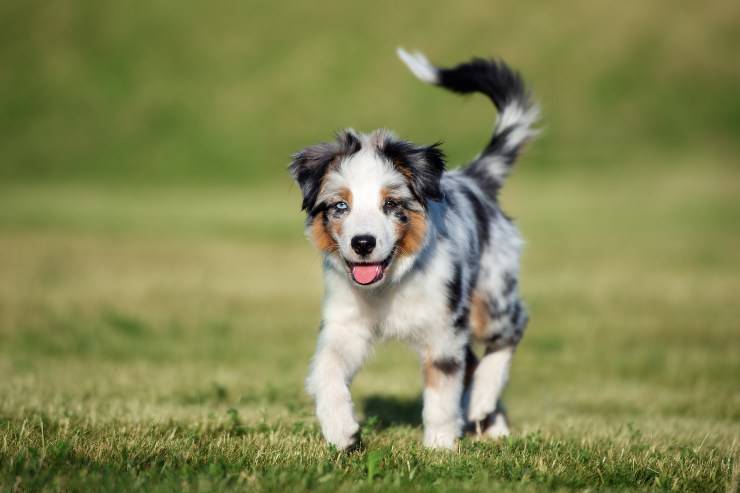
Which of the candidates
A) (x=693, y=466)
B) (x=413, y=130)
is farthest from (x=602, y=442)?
(x=413, y=130)

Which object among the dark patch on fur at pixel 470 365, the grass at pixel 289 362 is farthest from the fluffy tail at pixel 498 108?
the grass at pixel 289 362

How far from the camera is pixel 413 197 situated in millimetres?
5738

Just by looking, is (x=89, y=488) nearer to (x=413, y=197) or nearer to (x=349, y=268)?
(x=349, y=268)

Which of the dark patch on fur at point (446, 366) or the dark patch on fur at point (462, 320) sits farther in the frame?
the dark patch on fur at point (462, 320)

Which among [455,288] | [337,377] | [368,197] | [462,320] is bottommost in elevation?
[337,377]

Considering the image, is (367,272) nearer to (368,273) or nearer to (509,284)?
(368,273)

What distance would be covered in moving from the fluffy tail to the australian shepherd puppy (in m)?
1.02

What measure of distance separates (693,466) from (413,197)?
91.0 inches

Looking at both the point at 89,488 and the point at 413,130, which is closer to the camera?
the point at 89,488

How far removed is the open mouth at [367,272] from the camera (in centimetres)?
557

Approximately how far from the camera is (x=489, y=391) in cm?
696

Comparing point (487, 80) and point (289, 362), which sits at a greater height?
point (487, 80)

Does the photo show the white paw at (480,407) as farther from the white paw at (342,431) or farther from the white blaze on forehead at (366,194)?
the white blaze on forehead at (366,194)

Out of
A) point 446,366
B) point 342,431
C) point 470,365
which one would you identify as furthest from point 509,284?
point 342,431
